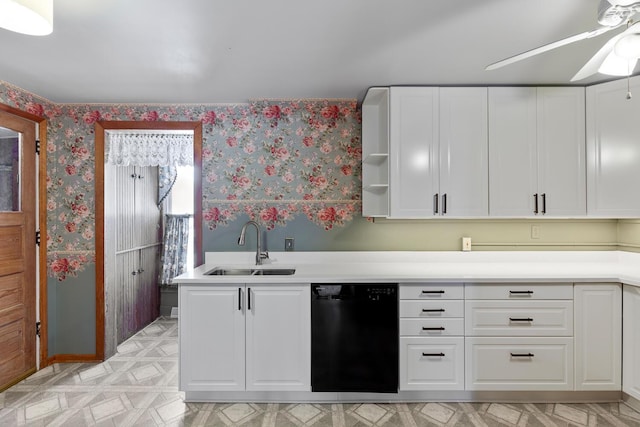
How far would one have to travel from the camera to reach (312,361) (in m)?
2.26

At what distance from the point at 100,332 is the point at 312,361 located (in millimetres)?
2006

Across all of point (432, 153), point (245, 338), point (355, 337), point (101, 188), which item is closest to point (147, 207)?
point (101, 188)

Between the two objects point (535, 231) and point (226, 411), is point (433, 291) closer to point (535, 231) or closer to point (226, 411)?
point (535, 231)

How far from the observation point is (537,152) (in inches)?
97.3

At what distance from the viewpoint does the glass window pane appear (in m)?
2.53

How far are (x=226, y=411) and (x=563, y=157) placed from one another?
9.78ft

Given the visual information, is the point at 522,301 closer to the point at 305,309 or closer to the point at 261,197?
the point at 305,309

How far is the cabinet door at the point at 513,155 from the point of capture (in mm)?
2473

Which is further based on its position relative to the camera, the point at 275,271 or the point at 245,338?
the point at 275,271

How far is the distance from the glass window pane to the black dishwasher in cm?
246

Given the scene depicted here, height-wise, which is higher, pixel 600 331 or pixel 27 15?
pixel 27 15

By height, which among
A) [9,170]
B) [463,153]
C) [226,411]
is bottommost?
[226,411]

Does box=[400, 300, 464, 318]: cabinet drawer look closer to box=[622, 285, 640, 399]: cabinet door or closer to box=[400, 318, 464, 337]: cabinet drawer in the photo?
box=[400, 318, 464, 337]: cabinet drawer

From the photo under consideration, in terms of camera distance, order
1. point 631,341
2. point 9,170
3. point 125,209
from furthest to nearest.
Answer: point 125,209 < point 9,170 < point 631,341
